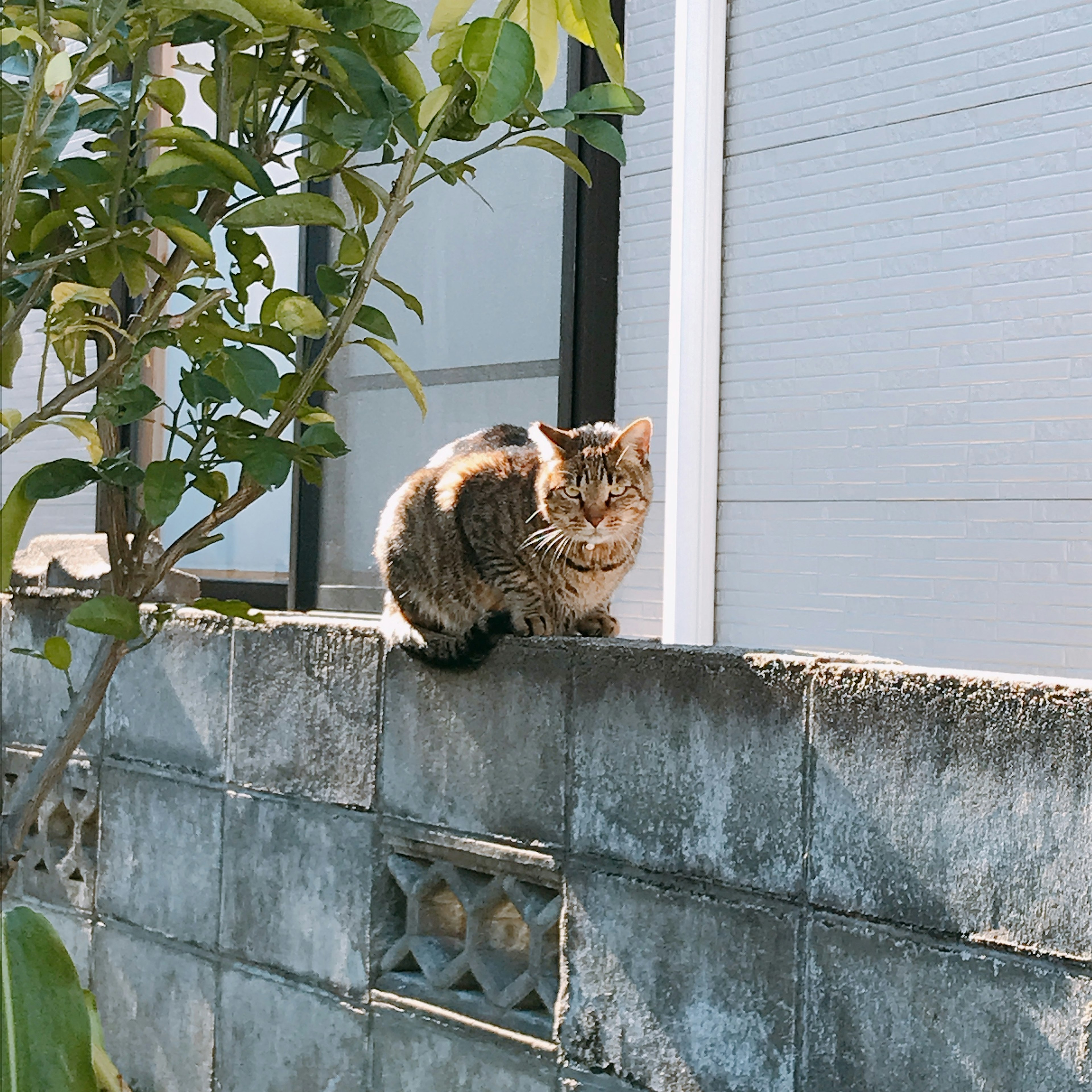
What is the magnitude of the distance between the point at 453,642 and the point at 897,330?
3.61 ft

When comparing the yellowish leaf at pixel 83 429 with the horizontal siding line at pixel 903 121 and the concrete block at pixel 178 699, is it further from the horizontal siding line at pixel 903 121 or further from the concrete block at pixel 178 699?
the horizontal siding line at pixel 903 121

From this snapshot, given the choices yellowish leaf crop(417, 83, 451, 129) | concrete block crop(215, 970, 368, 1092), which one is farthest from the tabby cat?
yellowish leaf crop(417, 83, 451, 129)

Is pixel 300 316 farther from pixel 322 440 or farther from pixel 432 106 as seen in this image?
pixel 432 106

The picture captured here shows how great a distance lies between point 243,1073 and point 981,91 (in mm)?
2325

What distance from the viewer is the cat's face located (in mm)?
2131

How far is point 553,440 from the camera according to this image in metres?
2.16

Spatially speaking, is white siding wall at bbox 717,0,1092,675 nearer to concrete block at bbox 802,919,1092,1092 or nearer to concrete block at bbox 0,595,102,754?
concrete block at bbox 802,919,1092,1092

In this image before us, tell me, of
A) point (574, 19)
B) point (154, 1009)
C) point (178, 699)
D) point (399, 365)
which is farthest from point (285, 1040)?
point (574, 19)

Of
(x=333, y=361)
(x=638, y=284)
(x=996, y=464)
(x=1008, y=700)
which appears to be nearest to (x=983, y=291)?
(x=996, y=464)

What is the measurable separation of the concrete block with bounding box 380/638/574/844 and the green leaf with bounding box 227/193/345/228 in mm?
830

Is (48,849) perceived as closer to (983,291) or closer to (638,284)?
(638,284)

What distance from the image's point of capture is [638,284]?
2.83 metres

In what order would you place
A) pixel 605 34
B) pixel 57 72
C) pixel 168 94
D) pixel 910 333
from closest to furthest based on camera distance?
1. pixel 57 72
2. pixel 605 34
3. pixel 168 94
4. pixel 910 333

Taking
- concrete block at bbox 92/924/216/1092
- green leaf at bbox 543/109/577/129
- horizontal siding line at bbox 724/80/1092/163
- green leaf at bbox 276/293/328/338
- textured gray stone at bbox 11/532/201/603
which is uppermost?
horizontal siding line at bbox 724/80/1092/163
